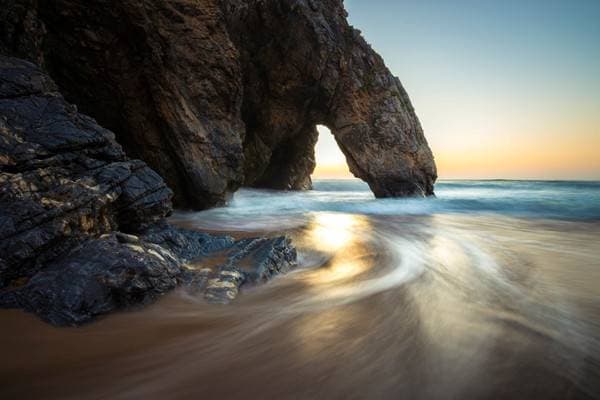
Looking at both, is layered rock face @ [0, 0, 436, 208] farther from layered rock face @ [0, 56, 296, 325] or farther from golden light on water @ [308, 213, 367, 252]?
golden light on water @ [308, 213, 367, 252]

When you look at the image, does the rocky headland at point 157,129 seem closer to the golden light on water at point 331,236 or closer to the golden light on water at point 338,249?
the golden light on water at point 338,249

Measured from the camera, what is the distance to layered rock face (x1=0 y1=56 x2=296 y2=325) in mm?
2447

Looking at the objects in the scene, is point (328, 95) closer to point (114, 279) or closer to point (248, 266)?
point (248, 266)

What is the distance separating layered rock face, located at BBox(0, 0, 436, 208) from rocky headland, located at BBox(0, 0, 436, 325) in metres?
0.05

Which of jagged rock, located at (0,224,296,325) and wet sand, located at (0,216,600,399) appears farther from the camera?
jagged rock, located at (0,224,296,325)

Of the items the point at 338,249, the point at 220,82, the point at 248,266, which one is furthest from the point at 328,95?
the point at 248,266

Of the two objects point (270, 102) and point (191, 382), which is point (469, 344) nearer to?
point (191, 382)

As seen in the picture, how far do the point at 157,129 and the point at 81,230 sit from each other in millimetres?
6710

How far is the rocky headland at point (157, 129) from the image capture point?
2.77 metres

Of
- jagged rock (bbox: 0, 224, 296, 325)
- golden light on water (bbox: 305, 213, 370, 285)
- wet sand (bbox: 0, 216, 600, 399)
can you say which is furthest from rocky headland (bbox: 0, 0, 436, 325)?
golden light on water (bbox: 305, 213, 370, 285)

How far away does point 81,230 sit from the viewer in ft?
10.8

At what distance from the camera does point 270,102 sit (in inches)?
596

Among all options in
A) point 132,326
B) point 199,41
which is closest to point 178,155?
point 199,41

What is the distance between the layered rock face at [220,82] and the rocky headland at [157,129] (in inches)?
1.8
